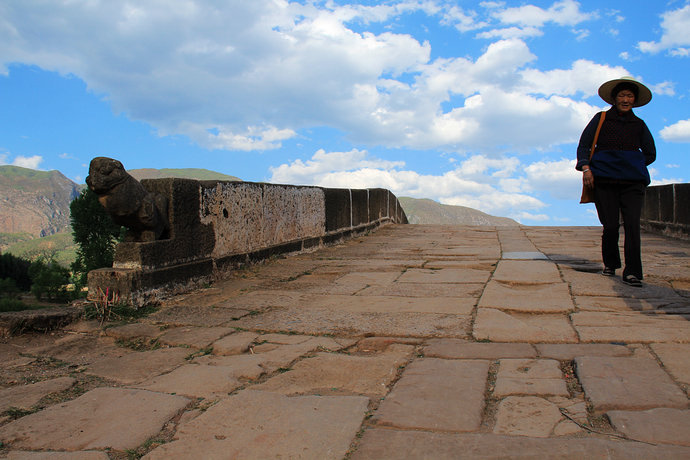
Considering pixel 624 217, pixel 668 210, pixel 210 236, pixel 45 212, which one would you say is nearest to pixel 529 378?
pixel 624 217

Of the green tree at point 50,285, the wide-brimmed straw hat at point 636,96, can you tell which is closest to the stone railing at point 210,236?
the wide-brimmed straw hat at point 636,96

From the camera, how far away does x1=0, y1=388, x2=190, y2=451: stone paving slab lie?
1684 mm

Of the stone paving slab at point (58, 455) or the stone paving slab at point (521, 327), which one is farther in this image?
the stone paving slab at point (521, 327)

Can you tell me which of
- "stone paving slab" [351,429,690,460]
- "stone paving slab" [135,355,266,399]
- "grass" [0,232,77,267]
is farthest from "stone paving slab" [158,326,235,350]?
"grass" [0,232,77,267]

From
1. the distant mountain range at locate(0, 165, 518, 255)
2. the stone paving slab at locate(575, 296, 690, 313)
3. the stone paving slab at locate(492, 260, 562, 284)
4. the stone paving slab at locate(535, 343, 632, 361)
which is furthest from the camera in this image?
the distant mountain range at locate(0, 165, 518, 255)

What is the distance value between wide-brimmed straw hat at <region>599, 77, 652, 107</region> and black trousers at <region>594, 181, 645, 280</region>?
66 cm

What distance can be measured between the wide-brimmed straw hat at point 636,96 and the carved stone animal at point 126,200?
355cm

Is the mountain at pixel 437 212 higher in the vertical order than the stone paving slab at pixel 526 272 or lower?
higher

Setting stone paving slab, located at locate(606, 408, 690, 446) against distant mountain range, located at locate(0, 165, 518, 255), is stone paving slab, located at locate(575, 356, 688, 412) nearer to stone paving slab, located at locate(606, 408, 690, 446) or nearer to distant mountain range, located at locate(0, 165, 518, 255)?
stone paving slab, located at locate(606, 408, 690, 446)

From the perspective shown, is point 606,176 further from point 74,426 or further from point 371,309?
point 74,426

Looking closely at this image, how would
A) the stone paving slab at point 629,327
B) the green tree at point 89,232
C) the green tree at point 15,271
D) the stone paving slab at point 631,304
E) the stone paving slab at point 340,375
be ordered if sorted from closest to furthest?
the stone paving slab at point 340,375, the stone paving slab at point 629,327, the stone paving slab at point 631,304, the green tree at point 89,232, the green tree at point 15,271

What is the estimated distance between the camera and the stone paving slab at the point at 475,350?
95.7 inches

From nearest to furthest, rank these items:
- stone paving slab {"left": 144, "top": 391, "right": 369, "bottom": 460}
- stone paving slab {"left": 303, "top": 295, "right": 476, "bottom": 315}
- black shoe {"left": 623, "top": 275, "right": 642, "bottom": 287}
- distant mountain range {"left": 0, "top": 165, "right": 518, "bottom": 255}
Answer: stone paving slab {"left": 144, "top": 391, "right": 369, "bottom": 460}, stone paving slab {"left": 303, "top": 295, "right": 476, "bottom": 315}, black shoe {"left": 623, "top": 275, "right": 642, "bottom": 287}, distant mountain range {"left": 0, "top": 165, "right": 518, "bottom": 255}

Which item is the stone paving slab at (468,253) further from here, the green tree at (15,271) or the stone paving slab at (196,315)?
the green tree at (15,271)
